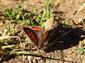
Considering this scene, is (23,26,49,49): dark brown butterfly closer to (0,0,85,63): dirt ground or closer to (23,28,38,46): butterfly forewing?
(23,28,38,46): butterfly forewing

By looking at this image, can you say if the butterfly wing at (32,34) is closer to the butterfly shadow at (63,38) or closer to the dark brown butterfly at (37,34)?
the dark brown butterfly at (37,34)

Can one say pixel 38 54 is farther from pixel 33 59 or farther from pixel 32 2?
pixel 32 2

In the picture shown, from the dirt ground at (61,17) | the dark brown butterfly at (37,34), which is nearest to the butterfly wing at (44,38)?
the dark brown butterfly at (37,34)

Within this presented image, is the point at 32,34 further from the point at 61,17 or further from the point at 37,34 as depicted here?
the point at 61,17

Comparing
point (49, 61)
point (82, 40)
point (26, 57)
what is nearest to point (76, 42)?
point (82, 40)

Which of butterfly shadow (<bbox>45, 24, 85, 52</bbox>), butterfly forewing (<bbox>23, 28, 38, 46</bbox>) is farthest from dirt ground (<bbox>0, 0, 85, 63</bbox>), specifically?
butterfly forewing (<bbox>23, 28, 38, 46</bbox>)

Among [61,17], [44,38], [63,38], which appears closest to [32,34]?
[44,38]
